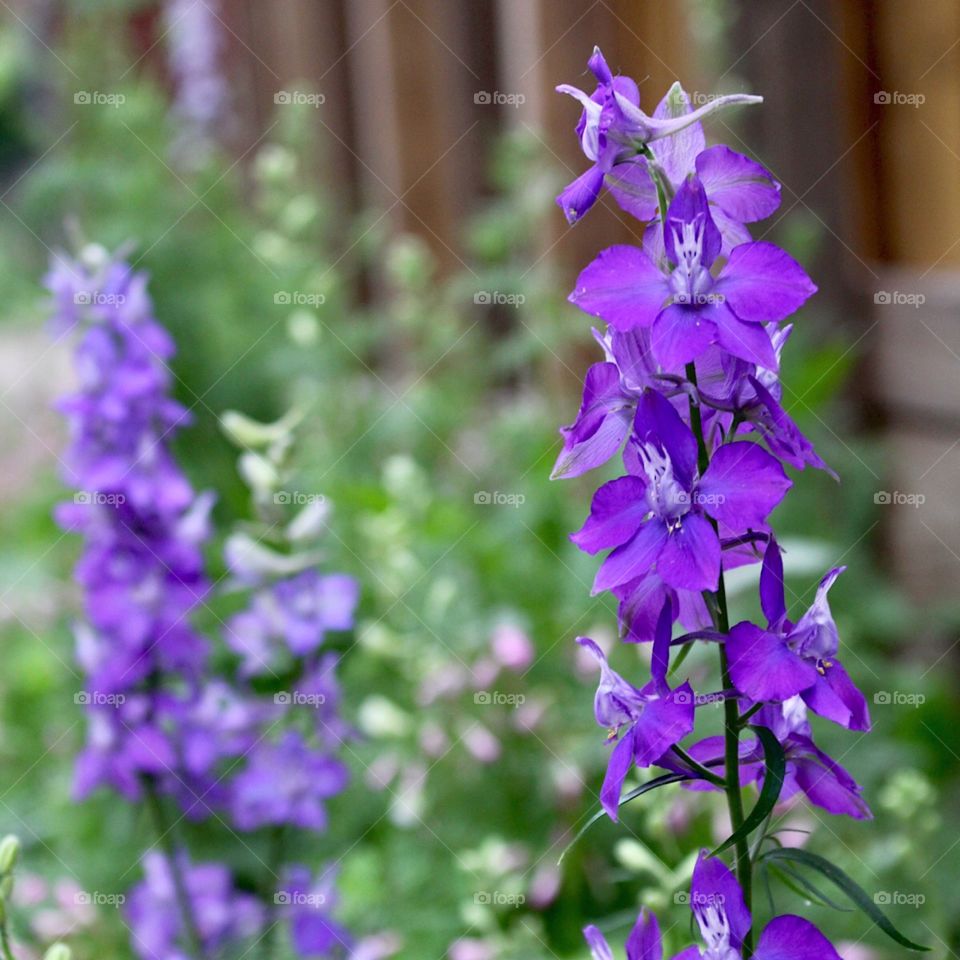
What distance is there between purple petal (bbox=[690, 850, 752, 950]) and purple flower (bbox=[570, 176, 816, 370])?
0.29 metres

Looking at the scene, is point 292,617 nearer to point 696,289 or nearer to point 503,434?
point 696,289

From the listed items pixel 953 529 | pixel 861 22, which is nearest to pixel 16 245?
pixel 861 22

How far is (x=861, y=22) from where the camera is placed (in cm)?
279

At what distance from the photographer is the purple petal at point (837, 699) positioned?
722 mm

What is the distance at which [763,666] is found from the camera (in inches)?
27.6

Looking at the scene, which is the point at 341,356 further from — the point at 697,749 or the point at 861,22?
the point at 697,749
